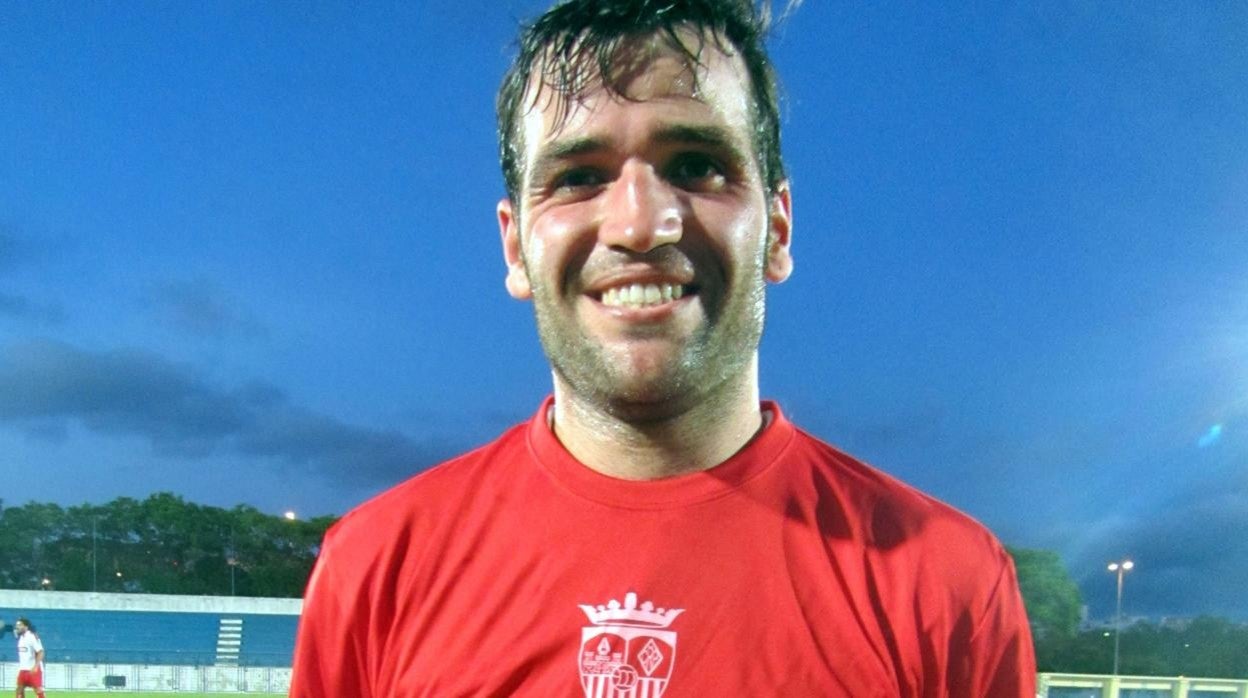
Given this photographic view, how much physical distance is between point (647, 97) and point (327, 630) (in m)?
1.22

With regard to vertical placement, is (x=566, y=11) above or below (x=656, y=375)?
above

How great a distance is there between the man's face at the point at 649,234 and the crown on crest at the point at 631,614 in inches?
14.1

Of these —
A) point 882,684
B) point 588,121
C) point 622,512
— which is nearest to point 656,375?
point 622,512

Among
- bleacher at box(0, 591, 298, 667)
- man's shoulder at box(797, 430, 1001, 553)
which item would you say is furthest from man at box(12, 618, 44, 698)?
man's shoulder at box(797, 430, 1001, 553)

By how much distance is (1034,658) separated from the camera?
79.9 inches

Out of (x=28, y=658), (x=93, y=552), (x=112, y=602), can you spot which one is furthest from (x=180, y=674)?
(x=93, y=552)

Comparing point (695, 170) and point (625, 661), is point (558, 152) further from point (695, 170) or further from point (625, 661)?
point (625, 661)

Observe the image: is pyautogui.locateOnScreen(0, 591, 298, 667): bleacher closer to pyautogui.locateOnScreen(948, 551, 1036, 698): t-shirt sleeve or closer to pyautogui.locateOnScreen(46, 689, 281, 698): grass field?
pyautogui.locateOnScreen(46, 689, 281, 698): grass field

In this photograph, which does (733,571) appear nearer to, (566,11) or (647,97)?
(647,97)

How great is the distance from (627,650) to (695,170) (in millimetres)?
861

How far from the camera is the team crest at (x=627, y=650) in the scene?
174 centimetres

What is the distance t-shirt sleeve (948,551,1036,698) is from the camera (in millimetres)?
1900

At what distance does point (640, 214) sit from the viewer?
1737 millimetres

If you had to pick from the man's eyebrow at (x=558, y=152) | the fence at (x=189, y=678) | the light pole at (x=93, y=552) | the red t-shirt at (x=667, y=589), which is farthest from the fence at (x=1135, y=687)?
the light pole at (x=93, y=552)
